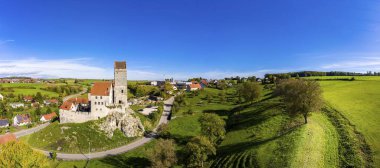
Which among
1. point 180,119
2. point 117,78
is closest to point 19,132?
point 117,78

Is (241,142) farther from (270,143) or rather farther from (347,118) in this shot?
(347,118)

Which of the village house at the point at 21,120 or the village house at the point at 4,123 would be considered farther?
the village house at the point at 21,120

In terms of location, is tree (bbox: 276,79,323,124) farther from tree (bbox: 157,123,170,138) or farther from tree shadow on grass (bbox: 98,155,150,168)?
tree shadow on grass (bbox: 98,155,150,168)

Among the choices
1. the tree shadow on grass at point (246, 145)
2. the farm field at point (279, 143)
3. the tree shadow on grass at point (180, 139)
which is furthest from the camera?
the tree shadow on grass at point (180, 139)

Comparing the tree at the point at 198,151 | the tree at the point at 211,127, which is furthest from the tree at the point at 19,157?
the tree at the point at 211,127

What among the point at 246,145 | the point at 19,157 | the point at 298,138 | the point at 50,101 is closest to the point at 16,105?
the point at 50,101

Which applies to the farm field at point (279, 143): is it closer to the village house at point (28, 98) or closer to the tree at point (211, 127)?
the tree at point (211, 127)

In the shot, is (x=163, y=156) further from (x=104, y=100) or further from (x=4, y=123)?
(x=4, y=123)
